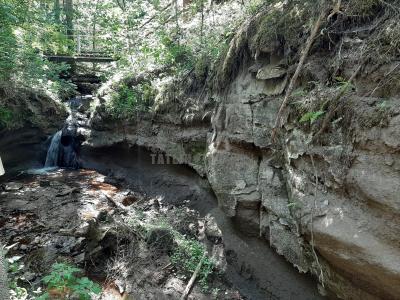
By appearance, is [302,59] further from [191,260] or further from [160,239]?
[160,239]

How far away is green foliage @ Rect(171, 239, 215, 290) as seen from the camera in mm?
4898

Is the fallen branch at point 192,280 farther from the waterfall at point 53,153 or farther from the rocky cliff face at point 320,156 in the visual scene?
the waterfall at point 53,153

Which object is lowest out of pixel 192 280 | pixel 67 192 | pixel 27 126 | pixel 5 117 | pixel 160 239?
pixel 192 280

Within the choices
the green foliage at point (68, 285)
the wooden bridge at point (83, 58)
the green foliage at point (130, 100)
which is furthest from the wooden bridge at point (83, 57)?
the green foliage at point (68, 285)

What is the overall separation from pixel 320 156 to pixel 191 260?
2.64m

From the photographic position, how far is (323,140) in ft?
11.8

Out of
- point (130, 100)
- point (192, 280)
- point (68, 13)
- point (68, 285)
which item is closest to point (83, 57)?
point (68, 13)

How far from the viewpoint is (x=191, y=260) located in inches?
202

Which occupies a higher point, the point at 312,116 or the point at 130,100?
the point at 130,100

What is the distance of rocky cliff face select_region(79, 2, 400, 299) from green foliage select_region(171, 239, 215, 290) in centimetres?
74

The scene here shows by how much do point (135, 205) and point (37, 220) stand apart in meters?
1.86

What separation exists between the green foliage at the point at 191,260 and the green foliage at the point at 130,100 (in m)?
4.18

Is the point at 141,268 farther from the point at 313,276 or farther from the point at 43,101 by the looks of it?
the point at 43,101

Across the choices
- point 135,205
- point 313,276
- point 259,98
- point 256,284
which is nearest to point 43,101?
point 135,205
